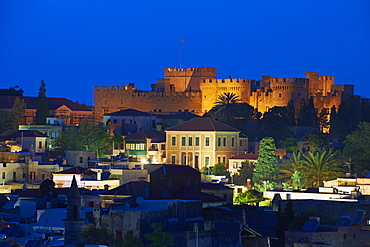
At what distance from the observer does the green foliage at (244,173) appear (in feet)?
220

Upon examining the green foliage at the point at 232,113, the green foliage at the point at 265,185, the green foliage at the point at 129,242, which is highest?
the green foliage at the point at 232,113

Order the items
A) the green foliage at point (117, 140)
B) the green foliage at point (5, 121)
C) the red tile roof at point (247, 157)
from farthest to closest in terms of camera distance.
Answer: the green foliage at point (5, 121) → the green foliage at point (117, 140) → the red tile roof at point (247, 157)

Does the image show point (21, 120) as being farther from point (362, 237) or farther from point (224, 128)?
point (362, 237)

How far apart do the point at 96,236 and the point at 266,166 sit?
31.6 meters

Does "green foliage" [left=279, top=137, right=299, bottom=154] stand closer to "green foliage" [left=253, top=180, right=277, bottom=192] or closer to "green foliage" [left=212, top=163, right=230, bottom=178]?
"green foliage" [left=212, top=163, right=230, bottom=178]

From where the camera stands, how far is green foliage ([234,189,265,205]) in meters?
51.7

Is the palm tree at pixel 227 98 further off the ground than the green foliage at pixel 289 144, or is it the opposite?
the palm tree at pixel 227 98

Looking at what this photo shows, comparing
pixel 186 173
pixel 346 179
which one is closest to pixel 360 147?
pixel 346 179

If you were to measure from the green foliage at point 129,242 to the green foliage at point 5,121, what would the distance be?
55.7m

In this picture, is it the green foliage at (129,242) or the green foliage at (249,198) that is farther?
the green foliage at (249,198)

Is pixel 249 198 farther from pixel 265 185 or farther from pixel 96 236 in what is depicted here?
pixel 96 236

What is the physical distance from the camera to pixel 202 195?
1797 inches

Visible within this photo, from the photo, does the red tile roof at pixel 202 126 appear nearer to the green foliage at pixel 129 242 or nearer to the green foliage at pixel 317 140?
the green foliage at pixel 317 140

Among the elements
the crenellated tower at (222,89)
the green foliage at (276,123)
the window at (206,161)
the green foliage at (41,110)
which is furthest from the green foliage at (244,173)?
the crenellated tower at (222,89)
